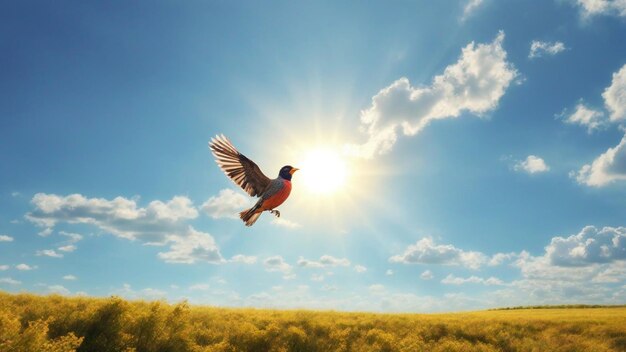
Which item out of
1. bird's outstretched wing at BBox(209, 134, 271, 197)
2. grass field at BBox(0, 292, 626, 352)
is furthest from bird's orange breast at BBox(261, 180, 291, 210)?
grass field at BBox(0, 292, 626, 352)

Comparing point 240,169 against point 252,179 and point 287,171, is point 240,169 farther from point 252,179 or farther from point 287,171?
point 287,171

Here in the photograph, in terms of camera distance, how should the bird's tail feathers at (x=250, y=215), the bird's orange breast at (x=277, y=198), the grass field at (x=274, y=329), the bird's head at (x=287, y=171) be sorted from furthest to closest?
the grass field at (x=274, y=329) < the bird's head at (x=287, y=171) < the bird's orange breast at (x=277, y=198) < the bird's tail feathers at (x=250, y=215)

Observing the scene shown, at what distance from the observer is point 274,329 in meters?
24.3

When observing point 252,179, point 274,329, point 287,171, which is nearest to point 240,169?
point 252,179

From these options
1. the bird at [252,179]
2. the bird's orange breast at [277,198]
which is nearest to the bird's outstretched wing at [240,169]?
the bird at [252,179]

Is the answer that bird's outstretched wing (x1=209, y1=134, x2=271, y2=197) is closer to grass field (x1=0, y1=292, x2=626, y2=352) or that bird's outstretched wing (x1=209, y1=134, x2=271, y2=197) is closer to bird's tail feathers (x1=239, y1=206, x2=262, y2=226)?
bird's tail feathers (x1=239, y1=206, x2=262, y2=226)

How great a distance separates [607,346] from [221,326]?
2226 cm

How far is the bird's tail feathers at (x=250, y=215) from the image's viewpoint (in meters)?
9.91

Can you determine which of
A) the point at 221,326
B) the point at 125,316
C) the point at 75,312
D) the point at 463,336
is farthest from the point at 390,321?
the point at 75,312

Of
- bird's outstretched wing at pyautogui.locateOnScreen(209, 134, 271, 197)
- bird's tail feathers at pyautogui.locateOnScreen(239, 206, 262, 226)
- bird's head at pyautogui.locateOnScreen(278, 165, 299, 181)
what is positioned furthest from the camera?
bird's outstretched wing at pyautogui.locateOnScreen(209, 134, 271, 197)

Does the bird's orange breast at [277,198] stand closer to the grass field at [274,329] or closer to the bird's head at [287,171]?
the bird's head at [287,171]

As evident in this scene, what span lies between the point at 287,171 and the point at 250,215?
1443 millimetres

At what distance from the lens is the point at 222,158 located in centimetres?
1277

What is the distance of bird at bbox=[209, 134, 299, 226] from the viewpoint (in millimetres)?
10047
